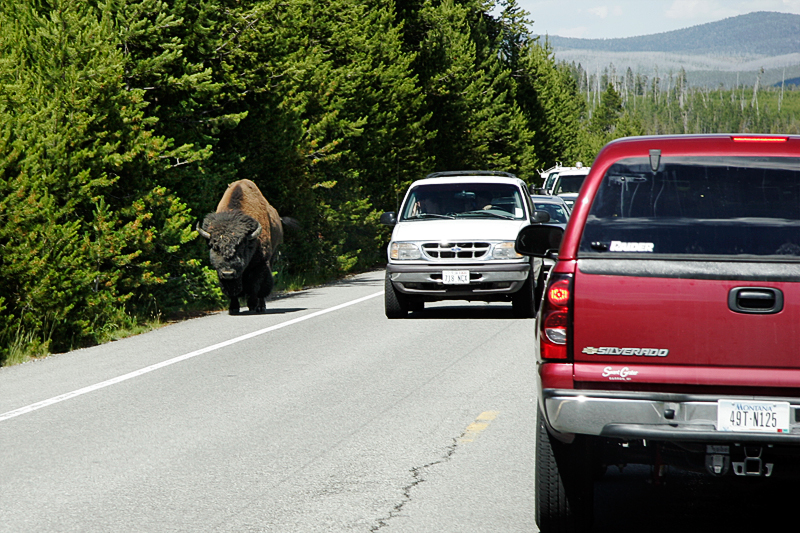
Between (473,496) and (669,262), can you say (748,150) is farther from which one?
(473,496)

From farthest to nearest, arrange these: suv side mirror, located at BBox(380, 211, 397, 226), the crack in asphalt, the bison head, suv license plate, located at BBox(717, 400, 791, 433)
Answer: the bison head < suv side mirror, located at BBox(380, 211, 397, 226) < the crack in asphalt < suv license plate, located at BBox(717, 400, 791, 433)

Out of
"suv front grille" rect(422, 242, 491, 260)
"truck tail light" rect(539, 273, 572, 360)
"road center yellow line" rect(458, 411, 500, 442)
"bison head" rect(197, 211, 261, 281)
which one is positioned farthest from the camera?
"bison head" rect(197, 211, 261, 281)

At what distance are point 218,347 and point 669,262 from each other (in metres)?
8.64

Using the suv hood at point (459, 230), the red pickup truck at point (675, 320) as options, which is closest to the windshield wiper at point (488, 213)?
the suv hood at point (459, 230)

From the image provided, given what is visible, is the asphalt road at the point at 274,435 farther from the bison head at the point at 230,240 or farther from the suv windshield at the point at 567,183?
the suv windshield at the point at 567,183

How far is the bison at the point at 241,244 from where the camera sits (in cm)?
1598

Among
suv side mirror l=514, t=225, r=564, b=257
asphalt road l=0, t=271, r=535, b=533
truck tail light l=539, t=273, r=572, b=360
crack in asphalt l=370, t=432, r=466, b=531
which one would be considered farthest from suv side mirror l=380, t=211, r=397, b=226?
truck tail light l=539, t=273, r=572, b=360

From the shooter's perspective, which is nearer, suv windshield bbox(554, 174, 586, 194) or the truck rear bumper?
the truck rear bumper

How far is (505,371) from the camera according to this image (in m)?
10.5

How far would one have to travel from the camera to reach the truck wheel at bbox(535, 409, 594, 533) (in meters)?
5.12

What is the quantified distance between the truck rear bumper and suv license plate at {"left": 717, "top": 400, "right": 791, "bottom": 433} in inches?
0.8

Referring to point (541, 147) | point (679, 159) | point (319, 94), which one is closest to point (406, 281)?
point (679, 159)

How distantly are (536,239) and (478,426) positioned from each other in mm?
2307

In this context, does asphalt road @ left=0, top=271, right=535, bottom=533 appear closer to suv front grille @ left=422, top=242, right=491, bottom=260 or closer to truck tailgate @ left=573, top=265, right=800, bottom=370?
truck tailgate @ left=573, top=265, right=800, bottom=370
